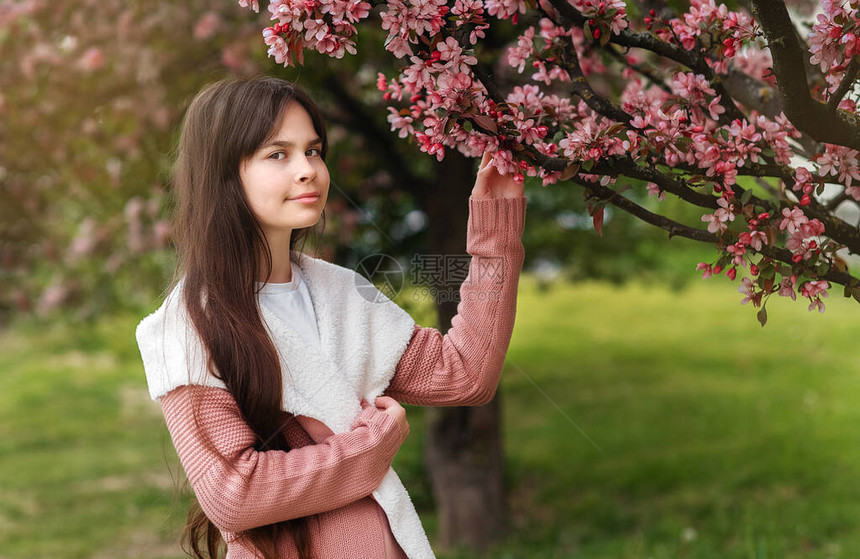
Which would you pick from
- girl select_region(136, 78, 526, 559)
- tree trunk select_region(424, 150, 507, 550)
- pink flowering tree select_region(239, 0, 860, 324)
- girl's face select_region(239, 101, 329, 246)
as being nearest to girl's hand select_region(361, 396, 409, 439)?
girl select_region(136, 78, 526, 559)

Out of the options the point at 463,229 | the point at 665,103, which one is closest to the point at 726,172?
the point at 665,103

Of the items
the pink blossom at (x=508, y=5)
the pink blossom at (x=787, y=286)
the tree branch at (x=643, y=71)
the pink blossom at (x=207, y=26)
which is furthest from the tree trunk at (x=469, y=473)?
the pink blossom at (x=508, y=5)

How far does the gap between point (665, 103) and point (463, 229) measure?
2.29 m

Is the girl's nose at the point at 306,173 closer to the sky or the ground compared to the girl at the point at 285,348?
closer to the sky

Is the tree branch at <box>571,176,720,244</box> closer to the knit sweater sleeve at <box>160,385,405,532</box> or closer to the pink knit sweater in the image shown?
the pink knit sweater

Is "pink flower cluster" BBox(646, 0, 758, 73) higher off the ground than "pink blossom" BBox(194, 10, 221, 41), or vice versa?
"pink blossom" BBox(194, 10, 221, 41)

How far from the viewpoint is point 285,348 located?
1.56m

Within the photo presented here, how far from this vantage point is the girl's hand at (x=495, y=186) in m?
1.64

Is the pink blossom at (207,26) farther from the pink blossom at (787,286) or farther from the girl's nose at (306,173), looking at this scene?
the pink blossom at (787,286)

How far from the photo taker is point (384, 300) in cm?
175

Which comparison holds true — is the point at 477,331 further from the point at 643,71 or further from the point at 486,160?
the point at 643,71

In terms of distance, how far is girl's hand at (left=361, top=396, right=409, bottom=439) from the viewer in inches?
61.9

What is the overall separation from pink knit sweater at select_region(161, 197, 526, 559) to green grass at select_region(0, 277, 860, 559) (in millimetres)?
877

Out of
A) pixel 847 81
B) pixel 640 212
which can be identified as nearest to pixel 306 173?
pixel 640 212
